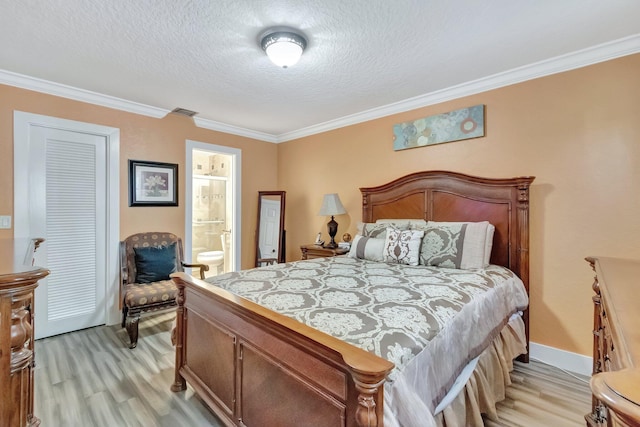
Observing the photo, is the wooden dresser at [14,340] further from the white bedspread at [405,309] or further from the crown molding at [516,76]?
the crown molding at [516,76]

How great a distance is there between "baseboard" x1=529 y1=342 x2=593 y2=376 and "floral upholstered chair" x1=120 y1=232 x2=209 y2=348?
3.25 meters

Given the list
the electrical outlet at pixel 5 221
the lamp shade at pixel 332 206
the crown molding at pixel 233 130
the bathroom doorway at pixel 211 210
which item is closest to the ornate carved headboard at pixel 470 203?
the lamp shade at pixel 332 206

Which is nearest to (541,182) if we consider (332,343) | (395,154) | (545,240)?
(545,240)

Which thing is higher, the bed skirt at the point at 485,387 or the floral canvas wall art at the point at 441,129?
the floral canvas wall art at the point at 441,129

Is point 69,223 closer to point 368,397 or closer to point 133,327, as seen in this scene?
point 133,327

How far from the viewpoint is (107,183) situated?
326 centimetres

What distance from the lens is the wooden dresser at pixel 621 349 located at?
18.1 inches

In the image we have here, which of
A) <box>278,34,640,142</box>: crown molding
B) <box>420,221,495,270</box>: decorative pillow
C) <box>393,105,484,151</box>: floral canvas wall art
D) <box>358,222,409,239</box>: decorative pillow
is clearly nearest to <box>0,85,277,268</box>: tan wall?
<box>278,34,640,142</box>: crown molding

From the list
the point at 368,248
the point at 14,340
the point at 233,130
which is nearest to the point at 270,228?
the point at 233,130

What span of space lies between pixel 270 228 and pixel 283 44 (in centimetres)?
295

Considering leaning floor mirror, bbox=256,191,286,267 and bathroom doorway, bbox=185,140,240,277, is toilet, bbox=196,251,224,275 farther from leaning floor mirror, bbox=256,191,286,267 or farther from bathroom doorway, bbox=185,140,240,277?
leaning floor mirror, bbox=256,191,286,267

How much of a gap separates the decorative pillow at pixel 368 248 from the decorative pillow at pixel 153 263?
206 cm

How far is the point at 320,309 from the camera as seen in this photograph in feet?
4.74

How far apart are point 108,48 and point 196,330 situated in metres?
2.15
